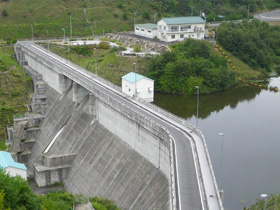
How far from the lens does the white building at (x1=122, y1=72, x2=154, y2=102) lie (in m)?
39.7

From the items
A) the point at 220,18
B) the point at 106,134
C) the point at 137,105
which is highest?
the point at 220,18

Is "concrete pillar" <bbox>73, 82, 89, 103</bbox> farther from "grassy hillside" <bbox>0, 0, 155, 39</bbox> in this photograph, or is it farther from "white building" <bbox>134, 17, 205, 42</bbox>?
"grassy hillside" <bbox>0, 0, 155, 39</bbox>

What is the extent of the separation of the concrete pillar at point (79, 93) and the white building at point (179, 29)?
33551mm

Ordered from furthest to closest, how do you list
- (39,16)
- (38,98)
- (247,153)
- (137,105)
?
(39,16), (38,98), (247,153), (137,105)

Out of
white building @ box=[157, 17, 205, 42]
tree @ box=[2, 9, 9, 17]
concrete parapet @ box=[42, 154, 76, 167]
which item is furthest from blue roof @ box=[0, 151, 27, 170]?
tree @ box=[2, 9, 9, 17]

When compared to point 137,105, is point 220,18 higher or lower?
higher

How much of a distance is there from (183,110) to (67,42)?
113 ft

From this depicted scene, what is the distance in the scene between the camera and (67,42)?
8081cm

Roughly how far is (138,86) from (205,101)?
23.3 m

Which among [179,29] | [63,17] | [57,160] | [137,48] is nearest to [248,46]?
[179,29]

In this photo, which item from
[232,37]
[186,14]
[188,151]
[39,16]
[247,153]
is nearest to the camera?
[188,151]

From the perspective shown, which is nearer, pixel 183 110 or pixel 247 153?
pixel 247 153

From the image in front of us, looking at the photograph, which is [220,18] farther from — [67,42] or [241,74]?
[67,42]

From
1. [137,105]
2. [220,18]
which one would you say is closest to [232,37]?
[220,18]
